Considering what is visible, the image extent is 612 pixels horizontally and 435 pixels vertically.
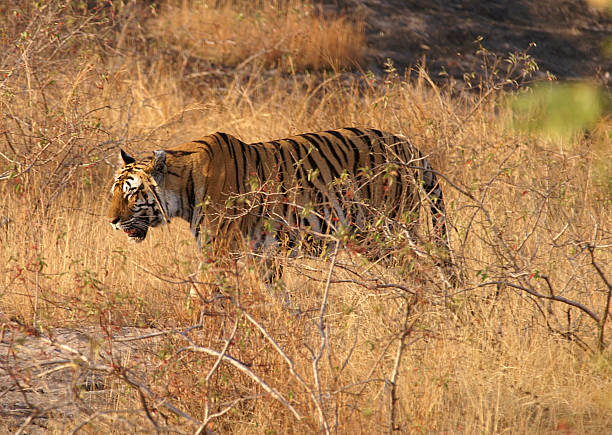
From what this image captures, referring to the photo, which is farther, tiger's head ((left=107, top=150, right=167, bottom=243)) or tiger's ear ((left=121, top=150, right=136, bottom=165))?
tiger's ear ((left=121, top=150, right=136, bottom=165))

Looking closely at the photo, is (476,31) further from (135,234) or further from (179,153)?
(135,234)

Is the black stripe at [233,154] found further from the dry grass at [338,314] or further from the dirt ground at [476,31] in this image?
the dirt ground at [476,31]

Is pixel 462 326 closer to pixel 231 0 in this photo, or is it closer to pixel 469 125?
pixel 469 125

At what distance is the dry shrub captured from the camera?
1138cm

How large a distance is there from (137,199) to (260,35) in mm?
7154

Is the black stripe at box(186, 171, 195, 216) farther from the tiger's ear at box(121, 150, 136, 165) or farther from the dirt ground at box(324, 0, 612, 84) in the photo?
the dirt ground at box(324, 0, 612, 84)

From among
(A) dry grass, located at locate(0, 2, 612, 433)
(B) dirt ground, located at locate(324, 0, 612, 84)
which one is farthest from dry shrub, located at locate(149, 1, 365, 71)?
(A) dry grass, located at locate(0, 2, 612, 433)

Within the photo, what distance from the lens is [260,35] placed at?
11.7m

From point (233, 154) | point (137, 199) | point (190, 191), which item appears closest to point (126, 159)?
point (137, 199)

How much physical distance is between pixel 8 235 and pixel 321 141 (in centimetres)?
239

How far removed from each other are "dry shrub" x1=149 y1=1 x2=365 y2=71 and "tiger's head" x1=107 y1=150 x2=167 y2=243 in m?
6.05

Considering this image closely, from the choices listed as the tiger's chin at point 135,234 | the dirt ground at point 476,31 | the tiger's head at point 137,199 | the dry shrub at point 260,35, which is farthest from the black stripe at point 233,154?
the dirt ground at point 476,31

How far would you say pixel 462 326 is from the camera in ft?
14.3

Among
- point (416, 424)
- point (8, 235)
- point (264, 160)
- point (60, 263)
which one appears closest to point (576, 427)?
point (416, 424)
